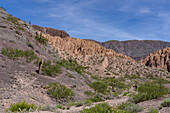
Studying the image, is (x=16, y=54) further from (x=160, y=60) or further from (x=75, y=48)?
(x=160, y=60)

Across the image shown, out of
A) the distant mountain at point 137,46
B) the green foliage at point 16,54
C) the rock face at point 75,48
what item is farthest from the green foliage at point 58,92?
the distant mountain at point 137,46

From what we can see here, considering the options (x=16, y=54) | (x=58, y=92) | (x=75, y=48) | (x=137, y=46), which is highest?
(x=137, y=46)

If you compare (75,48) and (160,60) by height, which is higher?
(75,48)

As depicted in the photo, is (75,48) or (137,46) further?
(137,46)

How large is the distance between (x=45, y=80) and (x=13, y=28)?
556 inches

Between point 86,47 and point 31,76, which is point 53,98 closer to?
point 31,76

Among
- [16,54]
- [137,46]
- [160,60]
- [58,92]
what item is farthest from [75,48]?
[137,46]

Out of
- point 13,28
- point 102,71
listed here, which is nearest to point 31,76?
point 13,28

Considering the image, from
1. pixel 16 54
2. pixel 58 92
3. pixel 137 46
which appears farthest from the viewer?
pixel 137 46

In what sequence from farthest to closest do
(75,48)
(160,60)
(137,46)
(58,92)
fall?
(137,46)
(160,60)
(75,48)
(58,92)

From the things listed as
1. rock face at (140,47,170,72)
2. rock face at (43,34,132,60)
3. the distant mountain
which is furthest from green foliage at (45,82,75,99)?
the distant mountain

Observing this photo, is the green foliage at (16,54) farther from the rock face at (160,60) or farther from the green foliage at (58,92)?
the rock face at (160,60)

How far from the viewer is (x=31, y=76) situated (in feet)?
48.1

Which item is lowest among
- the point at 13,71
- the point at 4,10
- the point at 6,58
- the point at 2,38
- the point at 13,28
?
the point at 13,71
